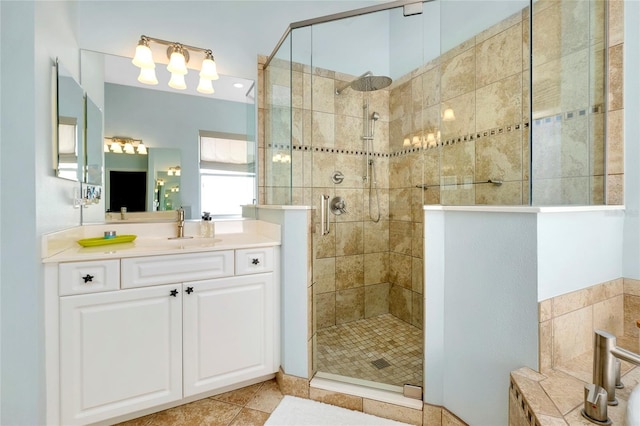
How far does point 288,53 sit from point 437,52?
110cm

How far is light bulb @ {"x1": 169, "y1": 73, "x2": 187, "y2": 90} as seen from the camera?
2152 mm

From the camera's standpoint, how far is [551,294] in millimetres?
1149

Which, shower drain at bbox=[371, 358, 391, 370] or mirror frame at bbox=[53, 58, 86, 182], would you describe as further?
shower drain at bbox=[371, 358, 391, 370]

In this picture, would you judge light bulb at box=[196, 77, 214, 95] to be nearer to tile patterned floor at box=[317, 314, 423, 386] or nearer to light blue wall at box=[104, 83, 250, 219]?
light blue wall at box=[104, 83, 250, 219]

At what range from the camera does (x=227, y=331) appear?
67.3 inches

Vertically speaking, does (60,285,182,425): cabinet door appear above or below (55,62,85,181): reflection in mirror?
below

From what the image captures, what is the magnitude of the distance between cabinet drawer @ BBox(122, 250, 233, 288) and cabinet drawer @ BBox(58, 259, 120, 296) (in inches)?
1.8

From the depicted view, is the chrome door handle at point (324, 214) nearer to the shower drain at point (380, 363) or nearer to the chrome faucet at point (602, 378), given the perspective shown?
the shower drain at point (380, 363)

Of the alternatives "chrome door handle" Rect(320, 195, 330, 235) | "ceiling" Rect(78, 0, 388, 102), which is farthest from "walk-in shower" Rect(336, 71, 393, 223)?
"ceiling" Rect(78, 0, 388, 102)

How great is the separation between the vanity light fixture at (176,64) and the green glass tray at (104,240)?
3.68 ft

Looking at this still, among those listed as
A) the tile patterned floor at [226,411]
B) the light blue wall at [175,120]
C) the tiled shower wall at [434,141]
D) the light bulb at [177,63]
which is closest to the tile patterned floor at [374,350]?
the tiled shower wall at [434,141]

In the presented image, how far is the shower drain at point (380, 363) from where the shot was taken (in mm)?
1902

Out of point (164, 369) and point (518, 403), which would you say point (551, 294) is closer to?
point (518, 403)

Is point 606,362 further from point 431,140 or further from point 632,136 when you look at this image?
point 431,140
